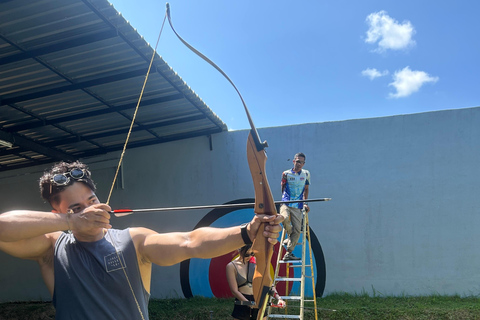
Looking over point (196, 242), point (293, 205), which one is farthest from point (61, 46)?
point (196, 242)

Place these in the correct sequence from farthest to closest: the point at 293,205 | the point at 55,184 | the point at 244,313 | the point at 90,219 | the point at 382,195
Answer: the point at 382,195
the point at 293,205
the point at 244,313
the point at 55,184
the point at 90,219

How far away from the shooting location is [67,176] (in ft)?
5.67

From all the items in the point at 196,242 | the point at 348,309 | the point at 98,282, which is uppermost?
the point at 196,242

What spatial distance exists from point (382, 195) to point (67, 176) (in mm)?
5605

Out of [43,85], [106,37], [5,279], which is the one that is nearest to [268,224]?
[106,37]

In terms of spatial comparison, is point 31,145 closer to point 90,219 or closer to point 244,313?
point 244,313

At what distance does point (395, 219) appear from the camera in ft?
20.9

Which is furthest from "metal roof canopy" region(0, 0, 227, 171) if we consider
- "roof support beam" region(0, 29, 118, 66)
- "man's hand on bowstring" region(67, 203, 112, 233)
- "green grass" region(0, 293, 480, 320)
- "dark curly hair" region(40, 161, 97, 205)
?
"man's hand on bowstring" region(67, 203, 112, 233)

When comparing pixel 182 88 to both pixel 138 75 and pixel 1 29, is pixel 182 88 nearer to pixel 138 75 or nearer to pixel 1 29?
pixel 138 75

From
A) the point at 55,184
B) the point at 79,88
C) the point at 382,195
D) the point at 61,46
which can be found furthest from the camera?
the point at 382,195

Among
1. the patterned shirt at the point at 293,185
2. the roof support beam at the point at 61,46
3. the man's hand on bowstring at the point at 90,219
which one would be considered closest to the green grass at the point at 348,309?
the patterned shirt at the point at 293,185

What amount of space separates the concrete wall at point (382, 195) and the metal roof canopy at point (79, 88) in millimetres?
1202

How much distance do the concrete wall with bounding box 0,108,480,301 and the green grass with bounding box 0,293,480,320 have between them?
236mm

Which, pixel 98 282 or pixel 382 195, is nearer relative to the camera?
pixel 98 282
